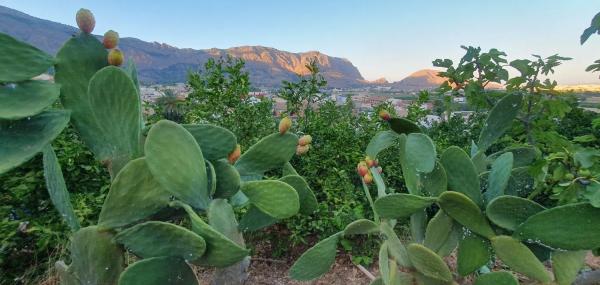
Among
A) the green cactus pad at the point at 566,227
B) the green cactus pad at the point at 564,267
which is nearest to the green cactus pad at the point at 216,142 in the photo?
the green cactus pad at the point at 566,227

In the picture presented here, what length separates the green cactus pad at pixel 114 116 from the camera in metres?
1.03

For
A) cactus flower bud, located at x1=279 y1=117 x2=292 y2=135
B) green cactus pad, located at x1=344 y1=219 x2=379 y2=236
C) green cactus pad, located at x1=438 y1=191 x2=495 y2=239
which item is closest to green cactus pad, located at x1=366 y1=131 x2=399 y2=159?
green cactus pad, located at x1=344 y1=219 x2=379 y2=236

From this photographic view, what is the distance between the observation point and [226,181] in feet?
3.68

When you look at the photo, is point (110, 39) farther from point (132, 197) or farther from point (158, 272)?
point (158, 272)

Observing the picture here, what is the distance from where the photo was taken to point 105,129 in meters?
1.11

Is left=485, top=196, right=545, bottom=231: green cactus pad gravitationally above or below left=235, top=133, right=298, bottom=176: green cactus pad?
below

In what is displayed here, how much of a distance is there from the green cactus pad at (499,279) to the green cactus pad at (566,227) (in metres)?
0.13

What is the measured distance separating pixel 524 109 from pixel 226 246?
2186 millimetres

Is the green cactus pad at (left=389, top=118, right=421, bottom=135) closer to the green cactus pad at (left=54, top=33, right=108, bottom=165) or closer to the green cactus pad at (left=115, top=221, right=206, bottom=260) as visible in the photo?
the green cactus pad at (left=115, top=221, right=206, bottom=260)

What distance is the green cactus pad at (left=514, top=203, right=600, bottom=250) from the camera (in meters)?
1.04

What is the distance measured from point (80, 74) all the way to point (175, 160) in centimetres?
46

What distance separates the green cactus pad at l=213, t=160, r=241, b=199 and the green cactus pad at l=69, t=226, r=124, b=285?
0.31 metres

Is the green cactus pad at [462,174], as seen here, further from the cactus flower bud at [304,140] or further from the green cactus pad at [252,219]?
the green cactus pad at [252,219]

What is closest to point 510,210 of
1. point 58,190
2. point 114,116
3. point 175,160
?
point 175,160
